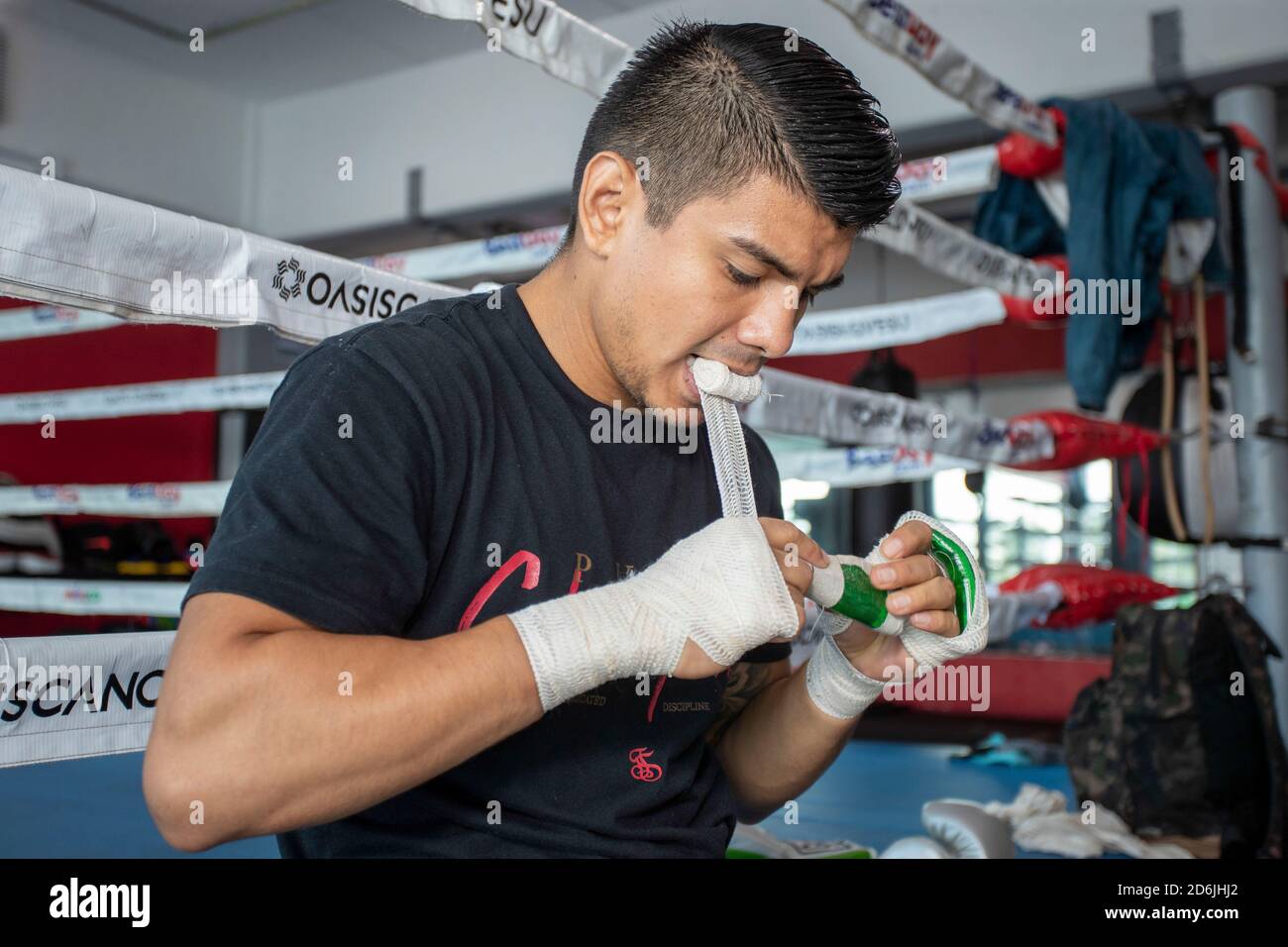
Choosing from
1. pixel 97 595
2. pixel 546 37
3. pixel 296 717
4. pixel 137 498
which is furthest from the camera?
pixel 137 498

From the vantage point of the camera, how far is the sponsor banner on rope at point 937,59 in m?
1.71

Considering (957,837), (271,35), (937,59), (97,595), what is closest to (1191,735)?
(957,837)

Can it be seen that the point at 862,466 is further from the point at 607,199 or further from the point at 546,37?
the point at 607,199

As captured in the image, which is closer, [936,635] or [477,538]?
[477,538]

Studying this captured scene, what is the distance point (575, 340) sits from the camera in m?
1.00

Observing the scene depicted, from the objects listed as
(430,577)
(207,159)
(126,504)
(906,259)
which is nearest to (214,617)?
(430,577)

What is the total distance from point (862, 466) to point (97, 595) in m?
1.98

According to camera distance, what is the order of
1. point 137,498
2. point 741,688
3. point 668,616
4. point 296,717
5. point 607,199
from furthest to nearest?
point 137,498
point 741,688
point 607,199
point 668,616
point 296,717

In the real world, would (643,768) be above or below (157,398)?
below

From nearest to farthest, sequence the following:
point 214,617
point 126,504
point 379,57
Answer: point 214,617
point 126,504
point 379,57

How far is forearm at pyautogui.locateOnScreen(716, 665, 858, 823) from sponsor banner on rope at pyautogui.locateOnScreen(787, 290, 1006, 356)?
1554mm

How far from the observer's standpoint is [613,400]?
1007 millimetres

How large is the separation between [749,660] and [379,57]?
441 centimetres
